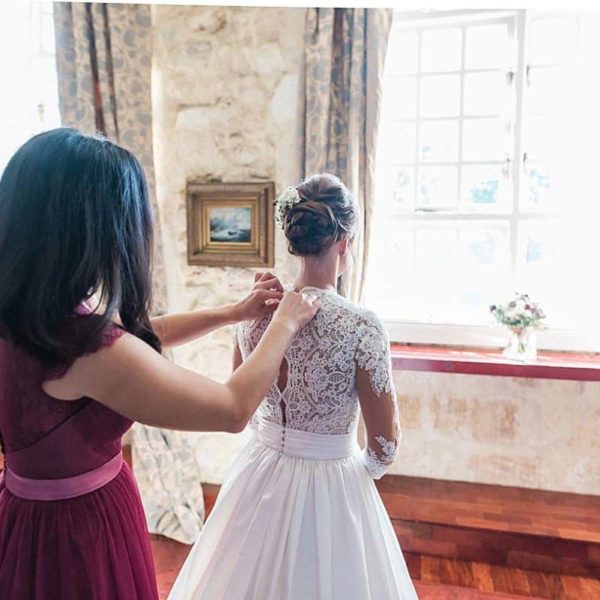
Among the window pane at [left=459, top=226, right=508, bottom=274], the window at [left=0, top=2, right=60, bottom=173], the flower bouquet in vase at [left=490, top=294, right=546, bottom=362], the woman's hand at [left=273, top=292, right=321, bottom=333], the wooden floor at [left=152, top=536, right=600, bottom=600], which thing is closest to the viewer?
the woman's hand at [left=273, top=292, right=321, bottom=333]

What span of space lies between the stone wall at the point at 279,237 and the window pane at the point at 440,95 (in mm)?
711

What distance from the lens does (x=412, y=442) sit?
2.72 metres

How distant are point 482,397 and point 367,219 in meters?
1.09

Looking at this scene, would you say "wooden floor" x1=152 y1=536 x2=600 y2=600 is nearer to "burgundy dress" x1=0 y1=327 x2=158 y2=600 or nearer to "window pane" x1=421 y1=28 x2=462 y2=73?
"burgundy dress" x1=0 y1=327 x2=158 y2=600

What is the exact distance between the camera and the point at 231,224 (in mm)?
2643

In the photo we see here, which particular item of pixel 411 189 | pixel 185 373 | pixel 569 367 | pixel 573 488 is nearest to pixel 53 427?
pixel 185 373

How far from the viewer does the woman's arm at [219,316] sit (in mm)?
1382

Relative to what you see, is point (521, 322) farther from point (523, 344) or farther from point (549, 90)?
point (549, 90)

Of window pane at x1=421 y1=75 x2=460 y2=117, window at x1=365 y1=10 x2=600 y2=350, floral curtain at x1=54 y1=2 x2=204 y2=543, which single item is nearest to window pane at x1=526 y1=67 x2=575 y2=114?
window at x1=365 y1=10 x2=600 y2=350

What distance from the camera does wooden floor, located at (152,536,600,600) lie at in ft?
6.96

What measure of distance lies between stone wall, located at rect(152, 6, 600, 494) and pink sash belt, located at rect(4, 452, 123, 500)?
1739 mm

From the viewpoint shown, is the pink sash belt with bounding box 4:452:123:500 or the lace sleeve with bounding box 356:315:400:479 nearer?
the pink sash belt with bounding box 4:452:123:500

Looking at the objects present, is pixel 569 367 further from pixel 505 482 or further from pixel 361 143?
pixel 361 143

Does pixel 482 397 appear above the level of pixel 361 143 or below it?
below
